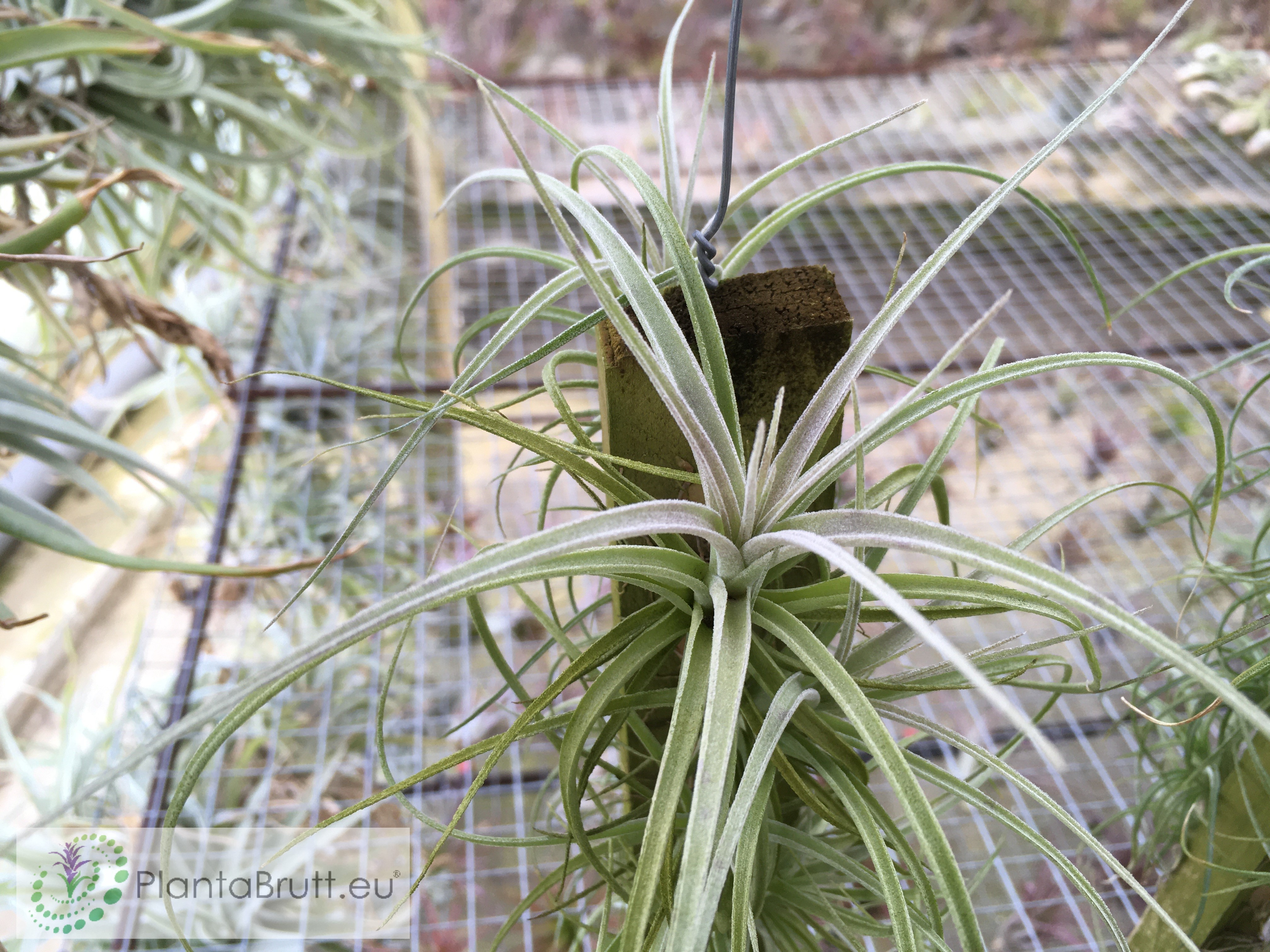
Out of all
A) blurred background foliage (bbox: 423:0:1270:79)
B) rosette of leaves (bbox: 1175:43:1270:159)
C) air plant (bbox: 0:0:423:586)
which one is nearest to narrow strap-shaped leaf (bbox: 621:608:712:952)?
air plant (bbox: 0:0:423:586)

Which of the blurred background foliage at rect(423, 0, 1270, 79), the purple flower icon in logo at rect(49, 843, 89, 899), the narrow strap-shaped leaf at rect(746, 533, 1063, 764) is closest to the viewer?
the narrow strap-shaped leaf at rect(746, 533, 1063, 764)

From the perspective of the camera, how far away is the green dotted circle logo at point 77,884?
0.41 metres

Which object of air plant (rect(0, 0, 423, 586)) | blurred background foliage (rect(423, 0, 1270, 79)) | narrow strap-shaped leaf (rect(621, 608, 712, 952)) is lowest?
narrow strap-shaped leaf (rect(621, 608, 712, 952))

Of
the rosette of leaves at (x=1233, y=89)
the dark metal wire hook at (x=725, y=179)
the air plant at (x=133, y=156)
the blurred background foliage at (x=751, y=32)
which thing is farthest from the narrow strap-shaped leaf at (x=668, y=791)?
the blurred background foliage at (x=751, y=32)

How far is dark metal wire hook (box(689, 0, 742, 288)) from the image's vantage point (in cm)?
25

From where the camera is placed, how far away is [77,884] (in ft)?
1.45

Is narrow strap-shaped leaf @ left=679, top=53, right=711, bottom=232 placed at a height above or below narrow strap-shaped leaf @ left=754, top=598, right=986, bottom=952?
above

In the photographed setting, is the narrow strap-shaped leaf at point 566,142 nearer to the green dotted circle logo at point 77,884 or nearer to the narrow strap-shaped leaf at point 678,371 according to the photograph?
the narrow strap-shaped leaf at point 678,371

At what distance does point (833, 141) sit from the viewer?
0.28m

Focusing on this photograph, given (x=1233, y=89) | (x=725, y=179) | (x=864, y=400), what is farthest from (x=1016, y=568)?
(x=1233, y=89)

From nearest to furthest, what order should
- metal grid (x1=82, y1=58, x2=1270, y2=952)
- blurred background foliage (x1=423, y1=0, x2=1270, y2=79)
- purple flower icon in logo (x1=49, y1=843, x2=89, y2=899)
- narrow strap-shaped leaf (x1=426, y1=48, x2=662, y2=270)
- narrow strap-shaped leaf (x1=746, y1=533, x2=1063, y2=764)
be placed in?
1. narrow strap-shaped leaf (x1=746, y1=533, x2=1063, y2=764)
2. narrow strap-shaped leaf (x1=426, y1=48, x2=662, y2=270)
3. purple flower icon in logo (x1=49, y1=843, x2=89, y2=899)
4. metal grid (x1=82, y1=58, x2=1270, y2=952)
5. blurred background foliage (x1=423, y1=0, x2=1270, y2=79)

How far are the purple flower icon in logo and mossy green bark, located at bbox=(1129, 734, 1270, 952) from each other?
56 cm

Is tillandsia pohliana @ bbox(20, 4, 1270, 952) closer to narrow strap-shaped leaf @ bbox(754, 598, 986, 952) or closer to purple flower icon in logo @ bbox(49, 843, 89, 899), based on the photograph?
narrow strap-shaped leaf @ bbox(754, 598, 986, 952)

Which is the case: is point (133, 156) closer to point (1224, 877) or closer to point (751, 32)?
point (1224, 877)
